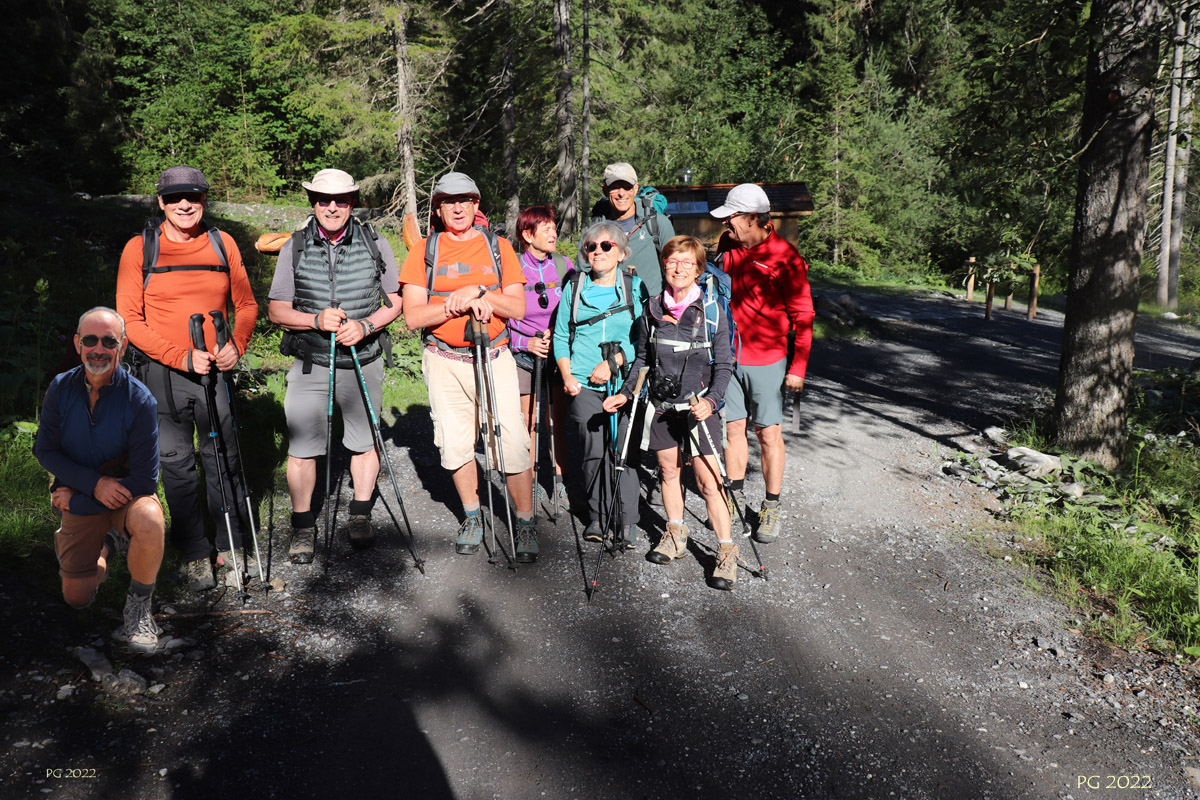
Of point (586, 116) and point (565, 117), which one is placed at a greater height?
point (586, 116)

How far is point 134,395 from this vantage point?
11.6ft

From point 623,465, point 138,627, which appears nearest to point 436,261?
point 623,465

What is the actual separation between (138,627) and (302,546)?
115 cm

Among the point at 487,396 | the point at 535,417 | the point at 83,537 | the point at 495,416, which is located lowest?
the point at 83,537

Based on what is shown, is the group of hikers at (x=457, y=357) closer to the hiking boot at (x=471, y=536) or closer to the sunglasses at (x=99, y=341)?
the hiking boot at (x=471, y=536)

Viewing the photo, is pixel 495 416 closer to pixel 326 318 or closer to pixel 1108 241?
pixel 326 318

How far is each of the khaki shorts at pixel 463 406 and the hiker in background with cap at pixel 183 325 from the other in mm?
1123

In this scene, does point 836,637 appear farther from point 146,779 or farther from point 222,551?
point 222,551

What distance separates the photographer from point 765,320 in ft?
17.2

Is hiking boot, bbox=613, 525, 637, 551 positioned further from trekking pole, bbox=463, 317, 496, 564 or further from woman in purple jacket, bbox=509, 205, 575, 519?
trekking pole, bbox=463, 317, 496, 564

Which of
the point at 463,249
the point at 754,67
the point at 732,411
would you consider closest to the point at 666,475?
the point at 732,411

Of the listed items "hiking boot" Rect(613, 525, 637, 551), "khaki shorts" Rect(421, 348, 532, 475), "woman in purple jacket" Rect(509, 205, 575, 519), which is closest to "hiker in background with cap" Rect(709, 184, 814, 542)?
"hiking boot" Rect(613, 525, 637, 551)

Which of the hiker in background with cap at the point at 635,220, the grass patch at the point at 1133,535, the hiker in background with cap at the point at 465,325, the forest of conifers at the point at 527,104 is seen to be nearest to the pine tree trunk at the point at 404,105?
the forest of conifers at the point at 527,104

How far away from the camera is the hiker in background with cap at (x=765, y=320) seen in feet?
16.9
